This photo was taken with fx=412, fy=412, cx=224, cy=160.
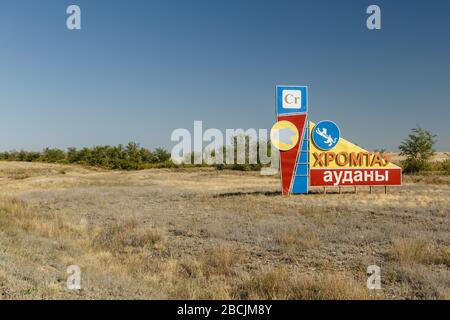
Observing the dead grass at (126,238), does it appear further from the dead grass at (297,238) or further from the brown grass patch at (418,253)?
the brown grass patch at (418,253)

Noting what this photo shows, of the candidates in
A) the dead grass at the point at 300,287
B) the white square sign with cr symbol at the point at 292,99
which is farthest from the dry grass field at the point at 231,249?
the white square sign with cr symbol at the point at 292,99

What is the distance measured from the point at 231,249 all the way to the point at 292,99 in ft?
52.3

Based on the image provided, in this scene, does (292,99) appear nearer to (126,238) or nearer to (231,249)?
(126,238)

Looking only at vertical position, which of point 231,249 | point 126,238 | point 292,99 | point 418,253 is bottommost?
point 126,238

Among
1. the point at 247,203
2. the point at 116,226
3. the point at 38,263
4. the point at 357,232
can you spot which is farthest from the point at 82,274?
the point at 247,203

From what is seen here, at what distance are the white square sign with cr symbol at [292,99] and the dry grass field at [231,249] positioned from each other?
20.7 feet

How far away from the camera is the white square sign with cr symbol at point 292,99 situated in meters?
26.4

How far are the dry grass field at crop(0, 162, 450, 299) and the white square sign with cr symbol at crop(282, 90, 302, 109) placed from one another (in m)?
6.31

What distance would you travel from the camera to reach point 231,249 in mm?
12703

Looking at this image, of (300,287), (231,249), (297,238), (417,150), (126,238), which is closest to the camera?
(300,287)

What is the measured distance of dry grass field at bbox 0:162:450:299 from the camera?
28.5 feet

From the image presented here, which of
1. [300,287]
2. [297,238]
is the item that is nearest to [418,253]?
[297,238]
